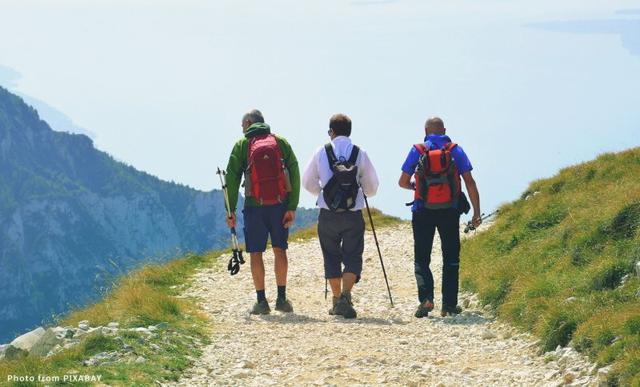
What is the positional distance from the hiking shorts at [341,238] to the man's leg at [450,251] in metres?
1.32

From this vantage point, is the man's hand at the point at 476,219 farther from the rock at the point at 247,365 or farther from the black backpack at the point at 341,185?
the rock at the point at 247,365

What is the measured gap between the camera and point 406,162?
14.0 meters

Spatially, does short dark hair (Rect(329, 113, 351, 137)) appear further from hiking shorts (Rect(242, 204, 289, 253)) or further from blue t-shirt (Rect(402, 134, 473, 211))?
hiking shorts (Rect(242, 204, 289, 253))

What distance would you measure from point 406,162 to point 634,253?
11.8 feet

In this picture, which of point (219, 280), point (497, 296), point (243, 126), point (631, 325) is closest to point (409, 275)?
point (219, 280)

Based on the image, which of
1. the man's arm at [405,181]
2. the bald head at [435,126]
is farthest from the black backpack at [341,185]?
the bald head at [435,126]

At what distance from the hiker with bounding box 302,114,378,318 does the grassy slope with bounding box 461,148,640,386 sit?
8.33 feet

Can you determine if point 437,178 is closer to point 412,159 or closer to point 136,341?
point 412,159

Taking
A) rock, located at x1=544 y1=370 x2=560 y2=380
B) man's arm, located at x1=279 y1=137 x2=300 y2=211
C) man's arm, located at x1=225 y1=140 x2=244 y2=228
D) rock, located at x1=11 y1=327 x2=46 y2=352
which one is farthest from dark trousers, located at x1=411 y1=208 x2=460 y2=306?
rock, located at x1=11 y1=327 x2=46 y2=352

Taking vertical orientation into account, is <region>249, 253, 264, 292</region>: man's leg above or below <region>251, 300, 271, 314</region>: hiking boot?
above

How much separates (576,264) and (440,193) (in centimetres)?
238

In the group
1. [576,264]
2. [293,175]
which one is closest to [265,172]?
[293,175]

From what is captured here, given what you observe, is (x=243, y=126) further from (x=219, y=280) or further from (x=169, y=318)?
(x=219, y=280)

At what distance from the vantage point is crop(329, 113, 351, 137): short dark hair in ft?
46.6
